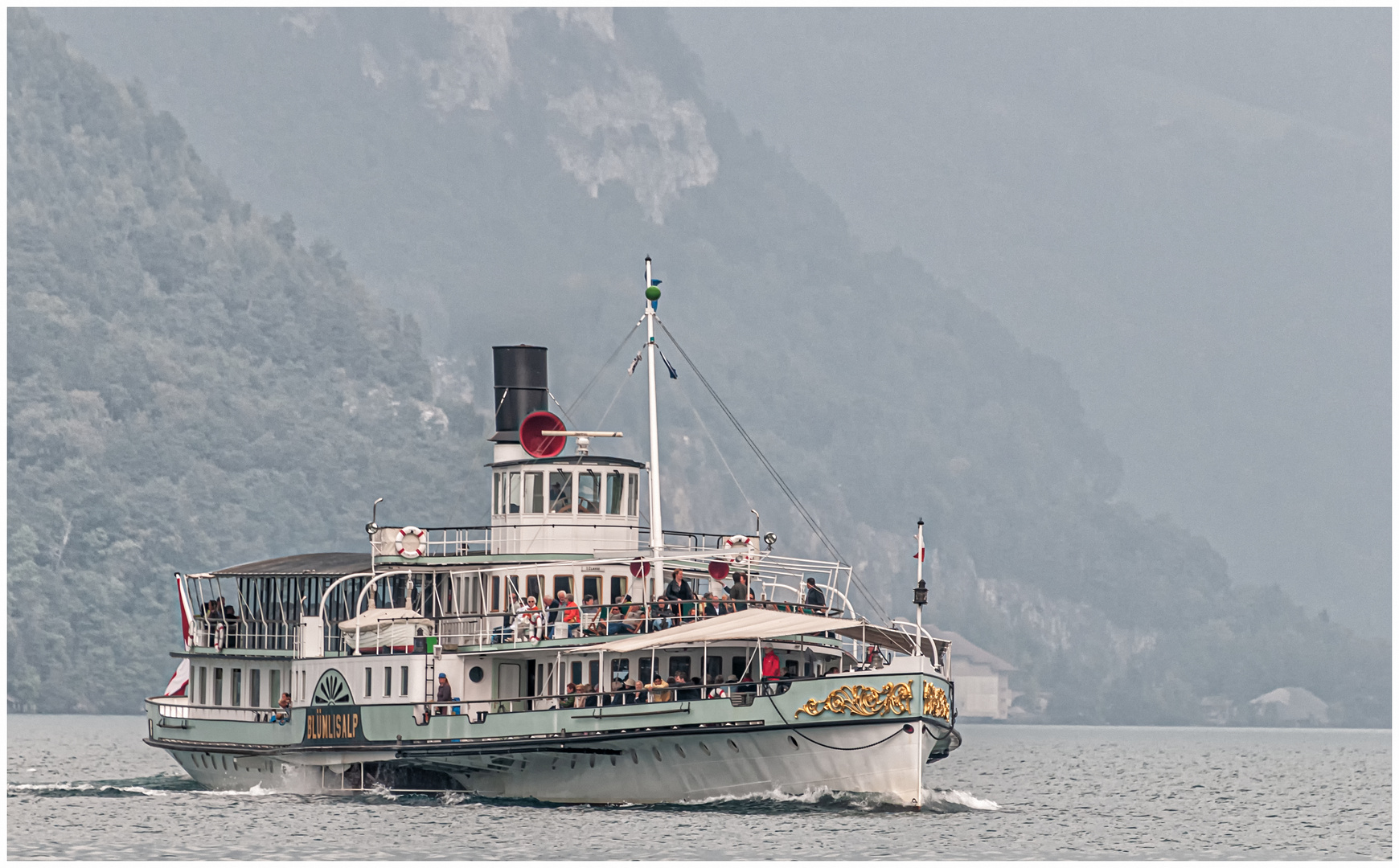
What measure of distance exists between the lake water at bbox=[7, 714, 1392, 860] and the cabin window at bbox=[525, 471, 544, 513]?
7.96m

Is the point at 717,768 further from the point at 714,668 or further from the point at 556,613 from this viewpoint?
the point at 556,613

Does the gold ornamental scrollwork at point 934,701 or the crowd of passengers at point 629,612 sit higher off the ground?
the crowd of passengers at point 629,612

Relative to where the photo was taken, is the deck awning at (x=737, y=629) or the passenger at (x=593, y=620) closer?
the deck awning at (x=737, y=629)

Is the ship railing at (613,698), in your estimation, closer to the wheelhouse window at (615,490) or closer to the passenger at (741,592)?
the passenger at (741,592)

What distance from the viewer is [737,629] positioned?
2138 inches

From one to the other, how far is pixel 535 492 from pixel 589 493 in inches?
55.0

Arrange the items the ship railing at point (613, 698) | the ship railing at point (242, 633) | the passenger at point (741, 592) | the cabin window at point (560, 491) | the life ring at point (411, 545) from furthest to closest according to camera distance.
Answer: the ship railing at point (242, 633)
the cabin window at point (560, 491)
the life ring at point (411, 545)
the passenger at point (741, 592)
the ship railing at point (613, 698)

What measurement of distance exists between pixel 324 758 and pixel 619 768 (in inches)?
350

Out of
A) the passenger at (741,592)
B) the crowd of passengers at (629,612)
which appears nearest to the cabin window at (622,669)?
the crowd of passengers at (629,612)

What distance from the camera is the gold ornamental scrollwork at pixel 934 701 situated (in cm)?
5358

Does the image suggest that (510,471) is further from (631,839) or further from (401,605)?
(631,839)

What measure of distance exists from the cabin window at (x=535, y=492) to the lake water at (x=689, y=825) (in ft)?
26.1

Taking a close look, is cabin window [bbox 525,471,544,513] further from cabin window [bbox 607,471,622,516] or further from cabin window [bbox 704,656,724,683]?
cabin window [bbox 704,656,724,683]

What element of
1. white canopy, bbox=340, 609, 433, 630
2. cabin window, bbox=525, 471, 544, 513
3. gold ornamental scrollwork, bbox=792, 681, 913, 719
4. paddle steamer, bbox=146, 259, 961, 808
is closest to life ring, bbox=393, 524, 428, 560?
paddle steamer, bbox=146, 259, 961, 808
